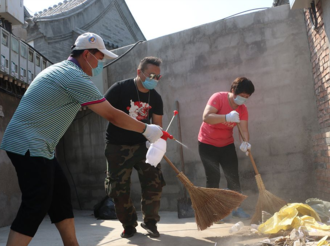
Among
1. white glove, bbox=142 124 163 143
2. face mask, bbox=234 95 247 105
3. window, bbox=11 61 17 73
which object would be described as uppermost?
window, bbox=11 61 17 73

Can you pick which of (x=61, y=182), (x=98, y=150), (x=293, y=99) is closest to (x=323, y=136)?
(x=293, y=99)

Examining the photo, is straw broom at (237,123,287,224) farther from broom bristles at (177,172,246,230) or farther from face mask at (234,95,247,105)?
face mask at (234,95,247,105)

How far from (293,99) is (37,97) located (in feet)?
11.8

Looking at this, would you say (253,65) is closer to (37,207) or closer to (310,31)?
(310,31)

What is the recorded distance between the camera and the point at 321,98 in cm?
437

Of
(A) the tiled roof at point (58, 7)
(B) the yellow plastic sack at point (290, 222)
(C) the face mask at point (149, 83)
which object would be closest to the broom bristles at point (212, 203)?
(B) the yellow plastic sack at point (290, 222)

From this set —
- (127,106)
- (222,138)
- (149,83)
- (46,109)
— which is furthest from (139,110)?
(46,109)

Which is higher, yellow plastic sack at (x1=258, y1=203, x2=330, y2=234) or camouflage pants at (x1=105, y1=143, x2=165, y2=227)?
camouflage pants at (x1=105, y1=143, x2=165, y2=227)

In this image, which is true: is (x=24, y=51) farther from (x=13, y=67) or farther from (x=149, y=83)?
(x=149, y=83)

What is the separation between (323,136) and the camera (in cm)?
415

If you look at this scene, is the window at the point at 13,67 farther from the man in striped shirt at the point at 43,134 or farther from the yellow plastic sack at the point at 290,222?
the yellow plastic sack at the point at 290,222

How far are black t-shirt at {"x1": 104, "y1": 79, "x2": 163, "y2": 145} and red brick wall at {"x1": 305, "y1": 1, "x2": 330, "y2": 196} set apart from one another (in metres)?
2.05

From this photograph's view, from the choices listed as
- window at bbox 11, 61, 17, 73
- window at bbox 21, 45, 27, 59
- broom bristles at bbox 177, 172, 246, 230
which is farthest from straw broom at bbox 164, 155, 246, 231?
window at bbox 21, 45, 27, 59

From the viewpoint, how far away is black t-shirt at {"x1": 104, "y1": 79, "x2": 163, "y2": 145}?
A: 352cm
